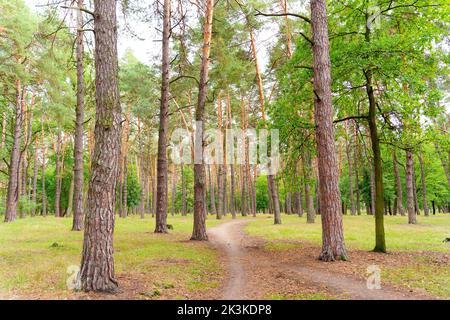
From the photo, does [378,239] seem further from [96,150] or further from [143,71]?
[143,71]

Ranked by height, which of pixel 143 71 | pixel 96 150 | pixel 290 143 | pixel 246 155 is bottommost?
pixel 96 150

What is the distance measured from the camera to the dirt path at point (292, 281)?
19.6ft

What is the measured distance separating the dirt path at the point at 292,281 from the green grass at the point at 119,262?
67 cm

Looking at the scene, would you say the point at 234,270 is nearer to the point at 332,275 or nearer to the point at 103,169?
the point at 332,275

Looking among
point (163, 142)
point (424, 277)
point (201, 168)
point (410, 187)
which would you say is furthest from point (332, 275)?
point (410, 187)

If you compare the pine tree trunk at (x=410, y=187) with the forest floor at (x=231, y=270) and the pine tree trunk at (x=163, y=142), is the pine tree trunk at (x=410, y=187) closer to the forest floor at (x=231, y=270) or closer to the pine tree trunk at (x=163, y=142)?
the forest floor at (x=231, y=270)

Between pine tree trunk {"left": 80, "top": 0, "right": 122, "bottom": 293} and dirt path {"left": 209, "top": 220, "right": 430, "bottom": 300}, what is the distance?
8.24 feet

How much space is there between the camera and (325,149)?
360 inches

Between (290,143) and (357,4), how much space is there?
198 inches

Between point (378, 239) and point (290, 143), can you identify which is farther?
point (290, 143)

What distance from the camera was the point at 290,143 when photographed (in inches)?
452

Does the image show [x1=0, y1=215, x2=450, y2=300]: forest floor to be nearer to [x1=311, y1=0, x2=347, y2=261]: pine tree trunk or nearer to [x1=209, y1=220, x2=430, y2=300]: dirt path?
[x1=209, y1=220, x2=430, y2=300]: dirt path

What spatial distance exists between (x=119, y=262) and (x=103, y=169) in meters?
3.69
